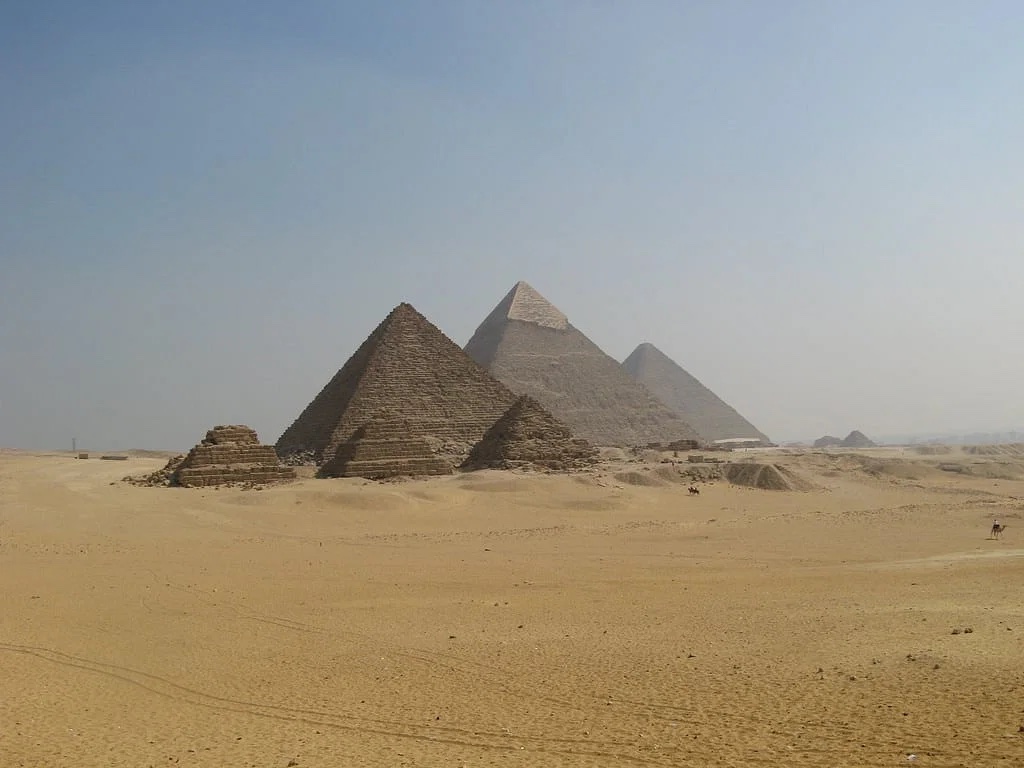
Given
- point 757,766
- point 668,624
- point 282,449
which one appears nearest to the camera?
point 757,766

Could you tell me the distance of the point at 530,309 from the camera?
63.7 metres

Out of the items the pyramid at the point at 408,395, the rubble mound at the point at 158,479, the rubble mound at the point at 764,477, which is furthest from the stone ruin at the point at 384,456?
the rubble mound at the point at 764,477

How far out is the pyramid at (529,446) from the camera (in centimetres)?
2880

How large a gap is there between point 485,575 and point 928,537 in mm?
8664

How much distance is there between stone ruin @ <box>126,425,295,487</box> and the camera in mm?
24047

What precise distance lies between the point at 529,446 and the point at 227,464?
9551 mm

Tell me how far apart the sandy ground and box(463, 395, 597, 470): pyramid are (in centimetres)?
1325

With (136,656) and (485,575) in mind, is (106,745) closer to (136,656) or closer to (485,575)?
(136,656)

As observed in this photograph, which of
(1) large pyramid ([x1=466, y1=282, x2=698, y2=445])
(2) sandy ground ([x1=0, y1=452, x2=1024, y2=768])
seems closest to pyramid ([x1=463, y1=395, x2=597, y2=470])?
(2) sandy ground ([x1=0, y1=452, x2=1024, y2=768])

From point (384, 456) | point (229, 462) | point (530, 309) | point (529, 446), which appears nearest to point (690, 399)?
point (530, 309)

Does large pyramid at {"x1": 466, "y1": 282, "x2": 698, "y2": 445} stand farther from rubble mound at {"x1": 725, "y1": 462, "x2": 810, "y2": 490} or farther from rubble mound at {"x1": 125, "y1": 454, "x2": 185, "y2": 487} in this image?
rubble mound at {"x1": 125, "y1": 454, "x2": 185, "y2": 487}

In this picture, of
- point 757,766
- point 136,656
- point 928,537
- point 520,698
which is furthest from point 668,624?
point 928,537

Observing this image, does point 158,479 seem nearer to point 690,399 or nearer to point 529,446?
point 529,446

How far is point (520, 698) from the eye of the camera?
5371mm
